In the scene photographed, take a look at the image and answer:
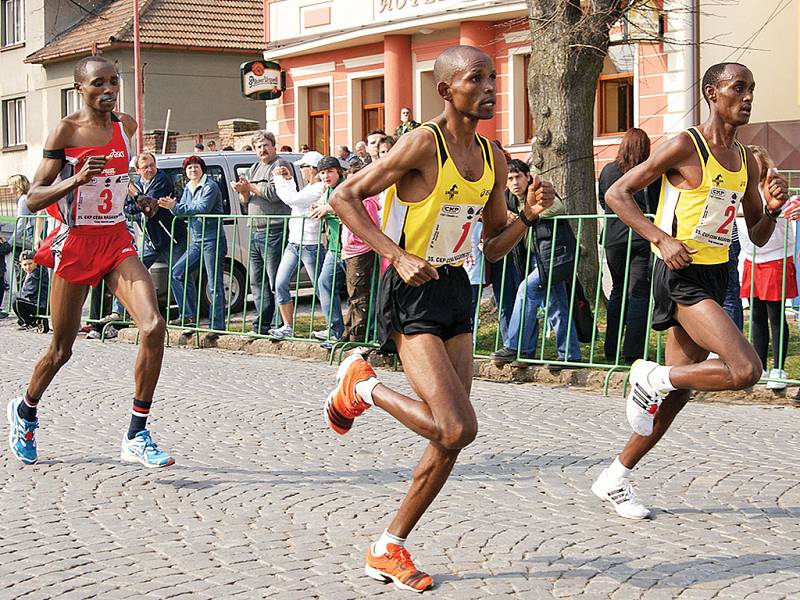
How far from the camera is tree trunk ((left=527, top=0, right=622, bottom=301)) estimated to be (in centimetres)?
1339

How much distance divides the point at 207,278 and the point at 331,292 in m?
2.06

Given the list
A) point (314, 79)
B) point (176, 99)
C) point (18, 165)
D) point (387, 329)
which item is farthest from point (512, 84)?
point (18, 165)

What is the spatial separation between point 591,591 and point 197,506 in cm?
232

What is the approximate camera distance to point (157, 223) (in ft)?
46.5

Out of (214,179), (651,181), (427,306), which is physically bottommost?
(427,306)

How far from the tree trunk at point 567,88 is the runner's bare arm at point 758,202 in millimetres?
6542

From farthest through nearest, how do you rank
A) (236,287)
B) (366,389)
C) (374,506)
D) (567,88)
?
(236,287) → (567,88) → (374,506) → (366,389)

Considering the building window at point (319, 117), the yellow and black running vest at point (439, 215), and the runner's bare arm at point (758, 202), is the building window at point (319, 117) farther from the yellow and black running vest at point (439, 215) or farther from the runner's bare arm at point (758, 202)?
the yellow and black running vest at point (439, 215)

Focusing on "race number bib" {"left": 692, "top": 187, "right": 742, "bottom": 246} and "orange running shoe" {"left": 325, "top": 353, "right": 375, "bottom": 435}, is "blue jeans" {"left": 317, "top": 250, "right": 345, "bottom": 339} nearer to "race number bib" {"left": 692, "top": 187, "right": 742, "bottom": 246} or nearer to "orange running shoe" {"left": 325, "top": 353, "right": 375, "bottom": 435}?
"race number bib" {"left": 692, "top": 187, "right": 742, "bottom": 246}

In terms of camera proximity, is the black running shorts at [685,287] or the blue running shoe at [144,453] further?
the blue running shoe at [144,453]

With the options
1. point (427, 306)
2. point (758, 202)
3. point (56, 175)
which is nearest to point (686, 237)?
point (758, 202)

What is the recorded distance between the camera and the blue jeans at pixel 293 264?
13.0 m

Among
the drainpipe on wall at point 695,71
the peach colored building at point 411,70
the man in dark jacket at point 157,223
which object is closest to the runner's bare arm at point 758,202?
the man in dark jacket at point 157,223

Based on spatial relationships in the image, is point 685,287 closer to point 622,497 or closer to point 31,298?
point 622,497
